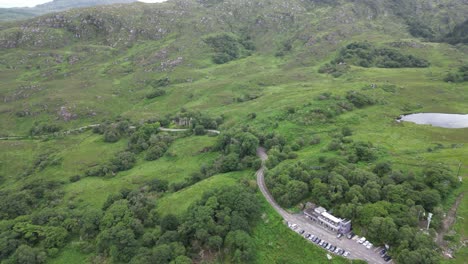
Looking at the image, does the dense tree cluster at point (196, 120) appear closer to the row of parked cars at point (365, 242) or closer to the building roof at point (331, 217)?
the building roof at point (331, 217)

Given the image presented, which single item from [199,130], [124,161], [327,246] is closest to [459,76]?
[199,130]

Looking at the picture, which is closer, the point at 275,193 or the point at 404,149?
the point at 275,193

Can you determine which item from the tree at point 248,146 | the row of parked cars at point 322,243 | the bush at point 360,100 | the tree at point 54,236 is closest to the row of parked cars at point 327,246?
the row of parked cars at point 322,243

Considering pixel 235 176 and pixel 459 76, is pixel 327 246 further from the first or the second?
pixel 459 76

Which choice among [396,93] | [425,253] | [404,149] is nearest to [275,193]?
[425,253]

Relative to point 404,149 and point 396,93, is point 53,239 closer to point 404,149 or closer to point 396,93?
point 404,149

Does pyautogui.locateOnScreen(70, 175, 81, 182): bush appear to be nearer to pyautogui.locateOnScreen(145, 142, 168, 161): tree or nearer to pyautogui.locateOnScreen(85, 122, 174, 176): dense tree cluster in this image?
pyautogui.locateOnScreen(85, 122, 174, 176): dense tree cluster
